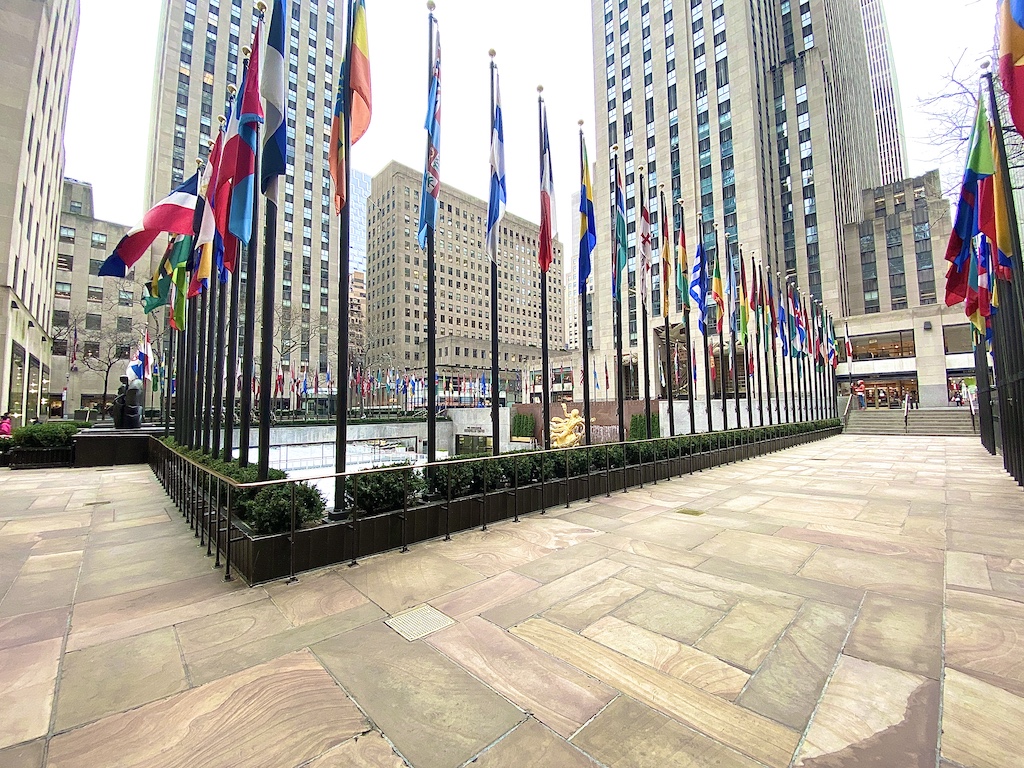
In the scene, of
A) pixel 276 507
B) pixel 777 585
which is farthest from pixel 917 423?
pixel 276 507

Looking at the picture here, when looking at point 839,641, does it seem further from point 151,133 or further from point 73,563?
point 151,133

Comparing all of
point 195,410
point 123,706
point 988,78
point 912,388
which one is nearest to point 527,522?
point 123,706

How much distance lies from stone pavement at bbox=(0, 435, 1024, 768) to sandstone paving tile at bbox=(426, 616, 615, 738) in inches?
0.8

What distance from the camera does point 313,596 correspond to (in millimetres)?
5305

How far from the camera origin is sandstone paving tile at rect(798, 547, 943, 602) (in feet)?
17.5

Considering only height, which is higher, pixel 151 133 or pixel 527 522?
pixel 151 133

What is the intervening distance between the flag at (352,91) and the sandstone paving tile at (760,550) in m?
8.22

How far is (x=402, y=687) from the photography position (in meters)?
3.51

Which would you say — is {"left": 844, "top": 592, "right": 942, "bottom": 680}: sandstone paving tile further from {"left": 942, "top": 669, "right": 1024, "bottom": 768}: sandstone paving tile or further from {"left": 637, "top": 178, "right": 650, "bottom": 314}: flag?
{"left": 637, "top": 178, "right": 650, "bottom": 314}: flag

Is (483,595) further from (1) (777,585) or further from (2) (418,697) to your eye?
(1) (777,585)

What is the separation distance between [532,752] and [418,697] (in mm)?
998

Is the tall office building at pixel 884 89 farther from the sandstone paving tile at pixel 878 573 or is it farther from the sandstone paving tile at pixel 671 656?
the sandstone paving tile at pixel 671 656

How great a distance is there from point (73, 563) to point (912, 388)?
66.6 metres

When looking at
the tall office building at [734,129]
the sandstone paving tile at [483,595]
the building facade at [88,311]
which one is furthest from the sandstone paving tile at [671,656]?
the building facade at [88,311]
